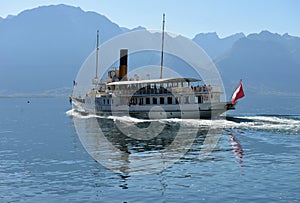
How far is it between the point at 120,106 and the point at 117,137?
23044 mm

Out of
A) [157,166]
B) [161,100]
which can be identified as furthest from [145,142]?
[161,100]

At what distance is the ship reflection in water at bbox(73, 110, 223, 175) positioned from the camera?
29.9 metres

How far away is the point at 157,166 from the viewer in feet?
93.3

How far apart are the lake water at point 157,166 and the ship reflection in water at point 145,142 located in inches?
3.9

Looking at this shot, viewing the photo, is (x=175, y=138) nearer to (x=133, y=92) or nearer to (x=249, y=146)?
(x=249, y=146)

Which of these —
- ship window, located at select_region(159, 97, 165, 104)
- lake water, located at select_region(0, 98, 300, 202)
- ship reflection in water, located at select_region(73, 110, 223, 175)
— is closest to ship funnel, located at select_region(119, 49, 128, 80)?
ship window, located at select_region(159, 97, 165, 104)

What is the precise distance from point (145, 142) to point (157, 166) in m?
12.5

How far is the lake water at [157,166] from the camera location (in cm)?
2159

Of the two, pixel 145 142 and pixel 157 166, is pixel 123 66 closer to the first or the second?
pixel 145 142

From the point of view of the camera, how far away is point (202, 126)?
2041 inches

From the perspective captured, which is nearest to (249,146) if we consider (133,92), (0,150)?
(0,150)

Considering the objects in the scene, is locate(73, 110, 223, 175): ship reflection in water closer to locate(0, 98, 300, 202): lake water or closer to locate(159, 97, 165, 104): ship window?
locate(0, 98, 300, 202): lake water

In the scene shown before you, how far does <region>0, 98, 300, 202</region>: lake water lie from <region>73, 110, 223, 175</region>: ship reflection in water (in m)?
0.10

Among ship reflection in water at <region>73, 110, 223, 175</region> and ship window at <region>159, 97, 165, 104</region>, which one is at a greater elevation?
ship window at <region>159, 97, 165, 104</region>
